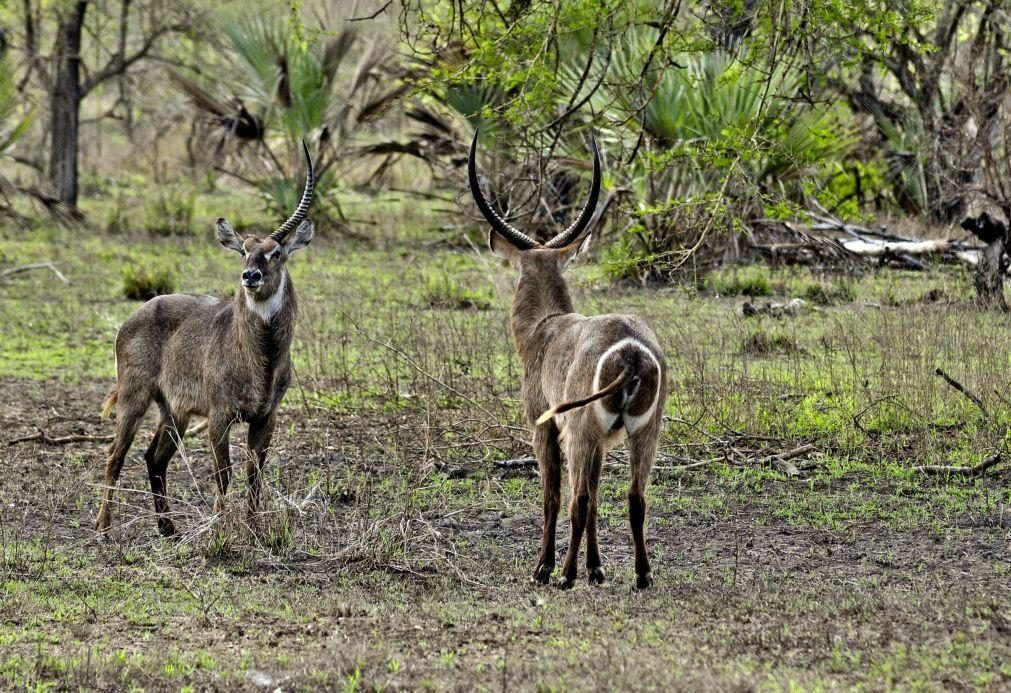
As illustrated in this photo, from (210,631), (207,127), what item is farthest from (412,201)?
(210,631)

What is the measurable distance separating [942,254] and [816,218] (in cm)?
162

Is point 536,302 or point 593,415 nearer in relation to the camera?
point 593,415

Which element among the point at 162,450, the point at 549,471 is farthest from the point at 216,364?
the point at 549,471

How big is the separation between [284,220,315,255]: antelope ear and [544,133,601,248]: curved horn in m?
Answer: 1.27

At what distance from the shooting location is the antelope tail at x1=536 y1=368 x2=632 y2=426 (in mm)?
5078

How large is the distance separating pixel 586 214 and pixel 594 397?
162 centimetres

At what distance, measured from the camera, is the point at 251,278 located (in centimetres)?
628

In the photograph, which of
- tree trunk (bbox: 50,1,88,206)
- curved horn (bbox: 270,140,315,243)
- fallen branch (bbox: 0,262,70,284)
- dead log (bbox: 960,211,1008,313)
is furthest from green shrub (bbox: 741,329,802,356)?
tree trunk (bbox: 50,1,88,206)

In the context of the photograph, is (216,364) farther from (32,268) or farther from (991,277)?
(32,268)

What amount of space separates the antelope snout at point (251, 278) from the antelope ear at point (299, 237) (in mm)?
406

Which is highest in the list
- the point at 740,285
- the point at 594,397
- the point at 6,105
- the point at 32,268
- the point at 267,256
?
the point at 6,105

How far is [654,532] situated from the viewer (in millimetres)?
6461

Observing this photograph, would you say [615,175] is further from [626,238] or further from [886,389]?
[886,389]

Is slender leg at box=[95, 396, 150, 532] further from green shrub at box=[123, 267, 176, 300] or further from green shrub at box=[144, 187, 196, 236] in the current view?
green shrub at box=[144, 187, 196, 236]
